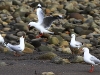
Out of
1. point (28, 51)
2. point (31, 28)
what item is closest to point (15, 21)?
point (31, 28)

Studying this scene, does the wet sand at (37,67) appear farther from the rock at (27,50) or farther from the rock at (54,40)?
the rock at (54,40)

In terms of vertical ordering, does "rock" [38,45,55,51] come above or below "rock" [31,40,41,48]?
below

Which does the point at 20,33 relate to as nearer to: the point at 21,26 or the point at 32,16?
the point at 21,26

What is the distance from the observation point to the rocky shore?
1165 centimetres

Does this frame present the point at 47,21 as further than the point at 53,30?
No

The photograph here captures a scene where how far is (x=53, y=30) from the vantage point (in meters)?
14.8

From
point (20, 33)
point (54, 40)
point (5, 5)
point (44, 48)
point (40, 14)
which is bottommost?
point (44, 48)

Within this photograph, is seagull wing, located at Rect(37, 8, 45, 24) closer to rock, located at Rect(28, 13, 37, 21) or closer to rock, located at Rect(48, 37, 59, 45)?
rock, located at Rect(48, 37, 59, 45)

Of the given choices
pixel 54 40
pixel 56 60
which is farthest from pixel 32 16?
pixel 56 60

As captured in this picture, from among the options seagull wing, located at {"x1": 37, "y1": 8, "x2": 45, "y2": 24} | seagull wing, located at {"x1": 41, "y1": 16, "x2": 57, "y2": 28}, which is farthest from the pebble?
seagull wing, located at {"x1": 37, "y1": 8, "x2": 45, "y2": 24}

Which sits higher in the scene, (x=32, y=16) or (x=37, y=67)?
(x=32, y=16)

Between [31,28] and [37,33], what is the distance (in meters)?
0.56

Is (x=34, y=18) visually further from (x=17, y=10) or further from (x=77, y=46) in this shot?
(x=77, y=46)

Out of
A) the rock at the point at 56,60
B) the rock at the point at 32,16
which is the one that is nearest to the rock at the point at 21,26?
the rock at the point at 32,16
